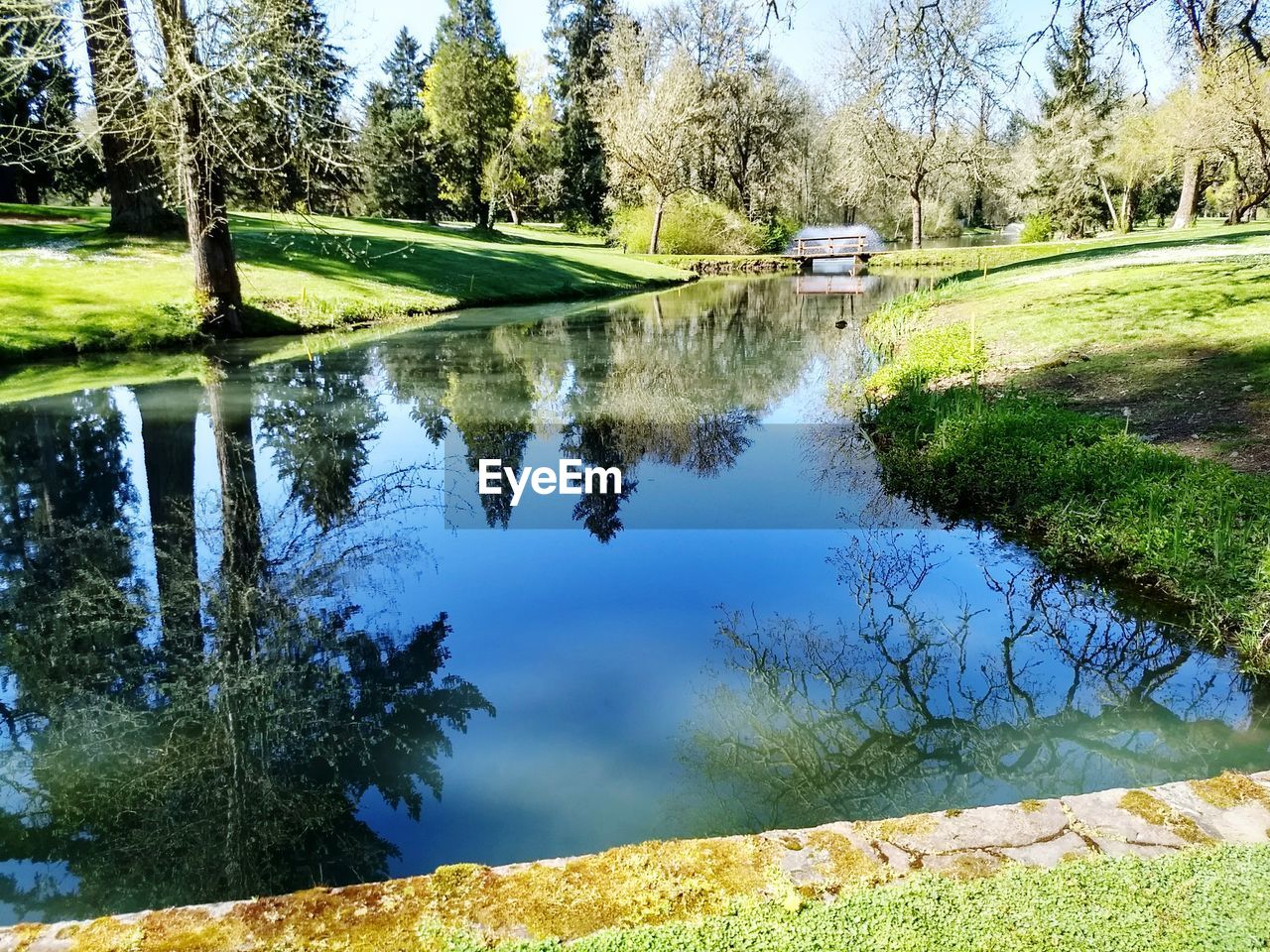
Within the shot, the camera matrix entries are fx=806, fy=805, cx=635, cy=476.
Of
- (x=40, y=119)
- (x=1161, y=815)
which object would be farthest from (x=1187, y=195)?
(x=1161, y=815)

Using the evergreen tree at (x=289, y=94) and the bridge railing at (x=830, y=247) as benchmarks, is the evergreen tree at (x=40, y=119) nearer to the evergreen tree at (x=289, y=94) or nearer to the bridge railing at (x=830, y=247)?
the evergreen tree at (x=289, y=94)

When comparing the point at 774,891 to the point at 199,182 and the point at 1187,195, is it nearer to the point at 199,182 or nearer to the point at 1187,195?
the point at 199,182

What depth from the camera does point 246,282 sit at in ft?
56.3

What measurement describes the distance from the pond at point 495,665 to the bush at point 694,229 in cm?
3245

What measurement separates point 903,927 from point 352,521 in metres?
5.24

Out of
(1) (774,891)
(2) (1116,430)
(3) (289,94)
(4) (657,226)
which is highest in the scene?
(4) (657,226)

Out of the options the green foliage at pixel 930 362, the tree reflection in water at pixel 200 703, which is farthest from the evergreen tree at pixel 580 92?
the tree reflection in water at pixel 200 703

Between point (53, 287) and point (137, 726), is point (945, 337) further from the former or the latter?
point (53, 287)

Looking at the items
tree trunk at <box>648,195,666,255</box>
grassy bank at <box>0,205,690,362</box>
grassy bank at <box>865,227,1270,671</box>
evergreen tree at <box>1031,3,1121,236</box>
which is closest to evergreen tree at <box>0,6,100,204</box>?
grassy bank at <box>0,205,690,362</box>

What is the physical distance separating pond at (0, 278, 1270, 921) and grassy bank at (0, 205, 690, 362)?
4890 mm

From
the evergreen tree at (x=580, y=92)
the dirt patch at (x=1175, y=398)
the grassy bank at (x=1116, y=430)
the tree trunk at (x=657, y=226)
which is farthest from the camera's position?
the evergreen tree at (x=580, y=92)

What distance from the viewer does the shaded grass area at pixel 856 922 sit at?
208 centimetres

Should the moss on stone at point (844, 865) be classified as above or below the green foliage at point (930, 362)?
below

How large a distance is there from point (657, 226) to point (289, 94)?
27784 millimetres
